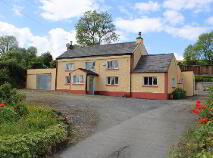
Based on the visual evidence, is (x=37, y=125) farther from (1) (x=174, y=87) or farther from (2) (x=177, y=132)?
(1) (x=174, y=87)

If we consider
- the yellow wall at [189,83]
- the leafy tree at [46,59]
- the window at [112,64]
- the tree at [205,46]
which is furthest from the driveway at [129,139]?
the tree at [205,46]

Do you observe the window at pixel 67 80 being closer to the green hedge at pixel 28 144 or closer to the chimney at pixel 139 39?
the chimney at pixel 139 39

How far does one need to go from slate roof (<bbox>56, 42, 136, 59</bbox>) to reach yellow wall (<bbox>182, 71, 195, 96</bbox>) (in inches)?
364

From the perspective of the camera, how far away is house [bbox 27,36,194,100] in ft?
81.4

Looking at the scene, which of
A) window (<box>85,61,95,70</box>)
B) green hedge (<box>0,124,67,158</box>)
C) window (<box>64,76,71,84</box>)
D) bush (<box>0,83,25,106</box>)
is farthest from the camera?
window (<box>64,76,71,84</box>)

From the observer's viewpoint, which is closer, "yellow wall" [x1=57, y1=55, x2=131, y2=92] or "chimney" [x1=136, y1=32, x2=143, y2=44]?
"yellow wall" [x1=57, y1=55, x2=131, y2=92]

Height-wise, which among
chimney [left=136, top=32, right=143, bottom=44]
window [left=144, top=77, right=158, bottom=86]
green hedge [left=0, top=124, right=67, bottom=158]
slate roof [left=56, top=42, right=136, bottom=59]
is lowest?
green hedge [left=0, top=124, right=67, bottom=158]

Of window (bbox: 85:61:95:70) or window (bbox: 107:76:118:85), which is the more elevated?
window (bbox: 85:61:95:70)

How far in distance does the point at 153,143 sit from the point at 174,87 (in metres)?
20.7

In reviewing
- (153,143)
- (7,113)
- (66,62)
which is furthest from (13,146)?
(66,62)

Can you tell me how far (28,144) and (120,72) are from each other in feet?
73.2

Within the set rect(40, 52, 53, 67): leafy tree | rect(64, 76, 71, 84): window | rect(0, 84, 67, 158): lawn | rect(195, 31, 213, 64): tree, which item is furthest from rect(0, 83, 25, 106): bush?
rect(195, 31, 213, 64): tree

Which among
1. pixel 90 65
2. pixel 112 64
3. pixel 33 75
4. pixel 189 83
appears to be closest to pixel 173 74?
pixel 189 83

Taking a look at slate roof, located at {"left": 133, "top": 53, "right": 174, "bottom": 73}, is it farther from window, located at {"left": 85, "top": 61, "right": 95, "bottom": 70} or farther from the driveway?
the driveway
